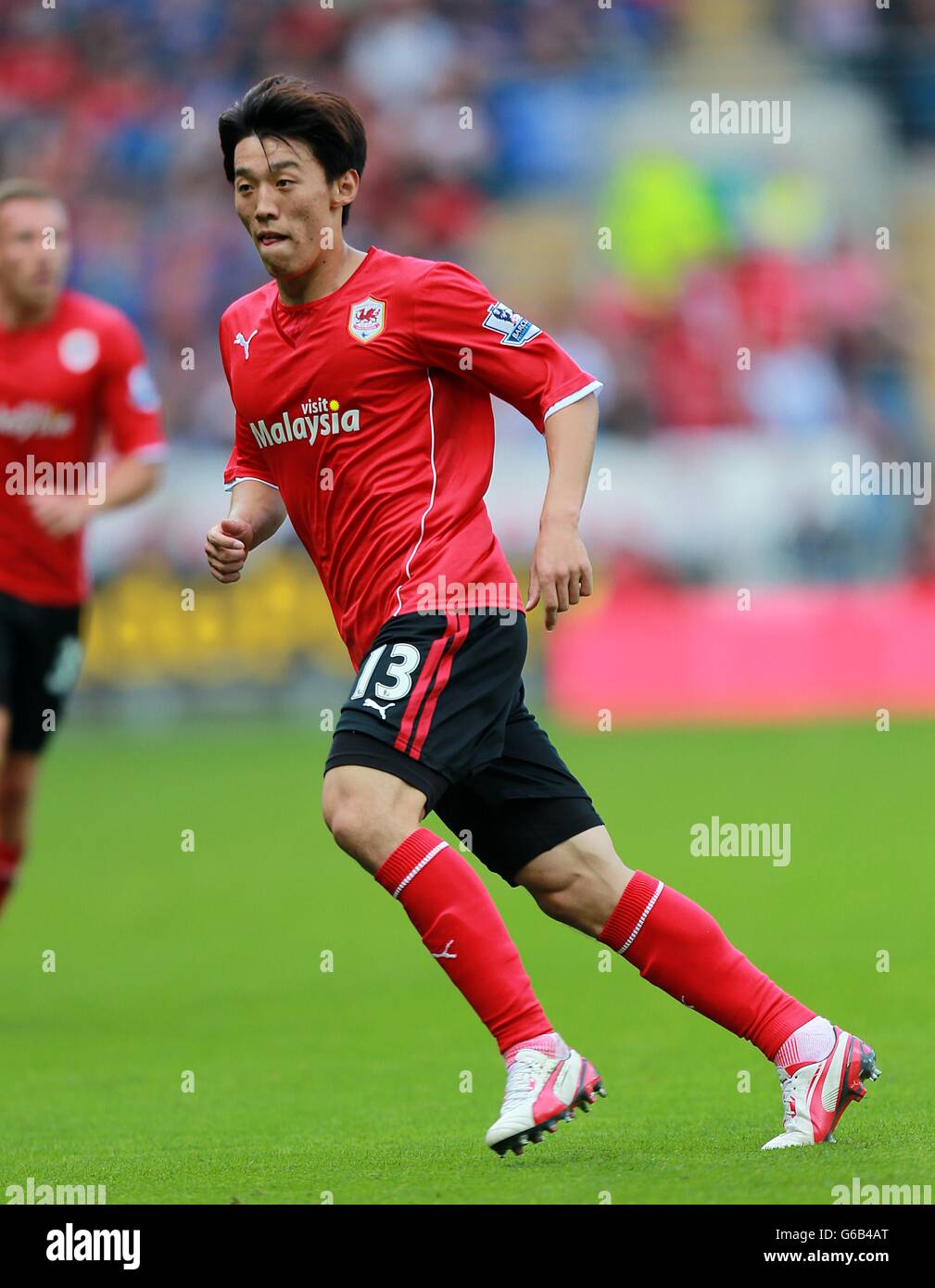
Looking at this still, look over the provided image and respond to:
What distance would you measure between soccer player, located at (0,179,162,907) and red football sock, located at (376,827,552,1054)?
3469 millimetres

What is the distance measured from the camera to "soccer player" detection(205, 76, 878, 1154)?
4488mm

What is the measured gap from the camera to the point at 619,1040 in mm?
6438

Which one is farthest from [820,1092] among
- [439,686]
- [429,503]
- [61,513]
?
[61,513]

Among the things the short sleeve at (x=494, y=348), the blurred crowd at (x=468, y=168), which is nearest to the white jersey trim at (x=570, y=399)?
the short sleeve at (x=494, y=348)

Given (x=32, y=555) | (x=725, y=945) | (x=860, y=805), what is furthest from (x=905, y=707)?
(x=725, y=945)

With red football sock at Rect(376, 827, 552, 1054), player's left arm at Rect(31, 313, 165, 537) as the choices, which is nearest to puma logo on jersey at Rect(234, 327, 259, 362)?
red football sock at Rect(376, 827, 552, 1054)

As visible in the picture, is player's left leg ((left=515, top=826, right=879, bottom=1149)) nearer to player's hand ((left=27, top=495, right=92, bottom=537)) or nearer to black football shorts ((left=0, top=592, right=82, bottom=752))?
player's hand ((left=27, top=495, right=92, bottom=537))

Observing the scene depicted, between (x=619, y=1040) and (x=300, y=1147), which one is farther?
(x=619, y=1040)

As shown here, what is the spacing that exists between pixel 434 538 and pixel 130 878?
20.1 ft

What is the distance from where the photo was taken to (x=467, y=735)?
4551 mm

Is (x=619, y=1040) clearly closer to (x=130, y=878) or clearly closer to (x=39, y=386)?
(x=39, y=386)

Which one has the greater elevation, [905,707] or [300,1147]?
[905,707]

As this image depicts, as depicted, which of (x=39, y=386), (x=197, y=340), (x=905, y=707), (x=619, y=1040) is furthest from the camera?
(x=197, y=340)

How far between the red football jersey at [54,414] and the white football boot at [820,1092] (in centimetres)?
400
